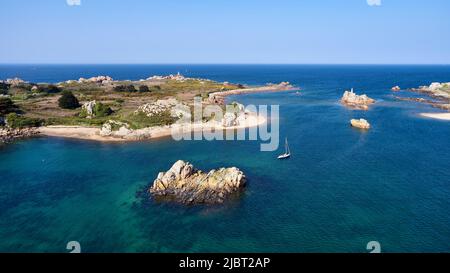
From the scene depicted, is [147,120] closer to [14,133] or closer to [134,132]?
[134,132]

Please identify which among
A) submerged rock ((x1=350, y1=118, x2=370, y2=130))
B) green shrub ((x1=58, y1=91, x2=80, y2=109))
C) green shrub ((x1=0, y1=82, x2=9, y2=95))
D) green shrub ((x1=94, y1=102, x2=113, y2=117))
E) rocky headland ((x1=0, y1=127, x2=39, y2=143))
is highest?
green shrub ((x1=0, y1=82, x2=9, y2=95))

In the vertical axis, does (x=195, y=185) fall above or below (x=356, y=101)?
below

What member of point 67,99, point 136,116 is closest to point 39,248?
point 136,116

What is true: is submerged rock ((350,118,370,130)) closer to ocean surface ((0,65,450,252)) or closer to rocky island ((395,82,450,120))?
ocean surface ((0,65,450,252))

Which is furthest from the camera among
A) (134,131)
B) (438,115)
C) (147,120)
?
(438,115)

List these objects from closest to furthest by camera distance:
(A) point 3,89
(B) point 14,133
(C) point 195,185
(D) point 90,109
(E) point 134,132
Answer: (C) point 195,185 → (E) point 134,132 → (B) point 14,133 → (D) point 90,109 → (A) point 3,89

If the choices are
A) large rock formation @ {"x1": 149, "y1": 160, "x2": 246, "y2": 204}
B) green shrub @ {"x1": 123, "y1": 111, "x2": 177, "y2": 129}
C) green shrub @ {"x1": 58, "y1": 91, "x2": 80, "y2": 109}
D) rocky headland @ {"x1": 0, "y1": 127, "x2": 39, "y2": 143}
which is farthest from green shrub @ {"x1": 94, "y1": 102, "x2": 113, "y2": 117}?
large rock formation @ {"x1": 149, "y1": 160, "x2": 246, "y2": 204}

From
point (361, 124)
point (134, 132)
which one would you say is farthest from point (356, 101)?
point (134, 132)

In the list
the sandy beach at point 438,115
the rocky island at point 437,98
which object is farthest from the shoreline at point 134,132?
the rocky island at point 437,98
